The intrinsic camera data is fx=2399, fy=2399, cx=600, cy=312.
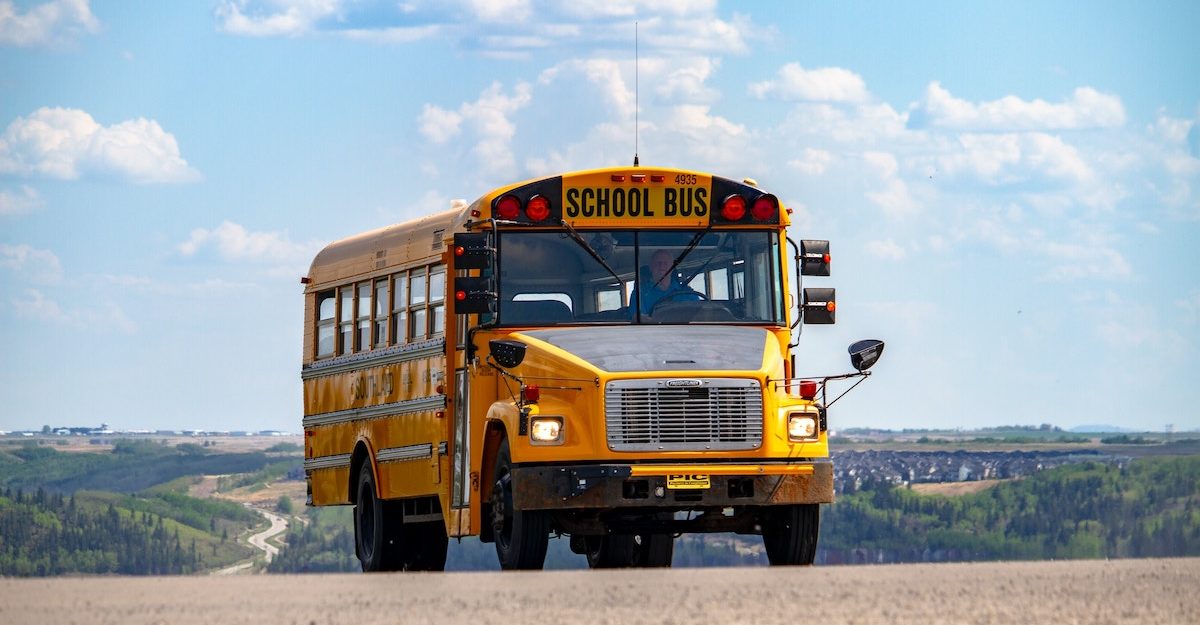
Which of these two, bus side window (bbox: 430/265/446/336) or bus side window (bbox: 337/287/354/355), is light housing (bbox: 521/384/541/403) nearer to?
bus side window (bbox: 430/265/446/336)

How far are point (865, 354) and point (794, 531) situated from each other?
135 centimetres

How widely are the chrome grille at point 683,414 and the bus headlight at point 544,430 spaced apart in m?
0.35

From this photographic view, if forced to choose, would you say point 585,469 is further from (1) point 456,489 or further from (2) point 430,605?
(2) point 430,605

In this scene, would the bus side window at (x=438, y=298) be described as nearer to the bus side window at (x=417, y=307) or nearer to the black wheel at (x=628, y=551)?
the bus side window at (x=417, y=307)

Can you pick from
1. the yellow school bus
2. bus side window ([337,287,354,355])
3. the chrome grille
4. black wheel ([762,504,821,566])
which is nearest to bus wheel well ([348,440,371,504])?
the yellow school bus

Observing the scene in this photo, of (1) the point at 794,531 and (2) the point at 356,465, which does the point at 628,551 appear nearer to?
(1) the point at 794,531

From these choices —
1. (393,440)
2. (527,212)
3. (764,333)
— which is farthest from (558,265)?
(393,440)

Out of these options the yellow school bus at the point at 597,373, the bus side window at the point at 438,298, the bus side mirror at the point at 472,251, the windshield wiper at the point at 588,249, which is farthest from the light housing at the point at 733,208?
the bus side window at the point at 438,298

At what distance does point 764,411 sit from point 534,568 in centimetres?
186

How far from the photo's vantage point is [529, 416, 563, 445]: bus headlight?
1596 centimetres

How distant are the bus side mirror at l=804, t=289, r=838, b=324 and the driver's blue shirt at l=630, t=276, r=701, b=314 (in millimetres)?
805

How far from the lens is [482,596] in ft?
40.8

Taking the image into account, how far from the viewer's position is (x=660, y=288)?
1733cm

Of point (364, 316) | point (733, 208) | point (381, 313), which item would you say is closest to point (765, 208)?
point (733, 208)
